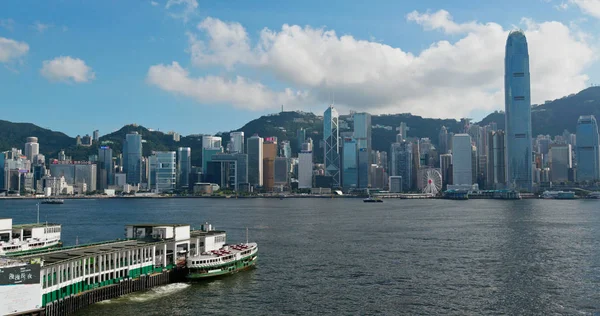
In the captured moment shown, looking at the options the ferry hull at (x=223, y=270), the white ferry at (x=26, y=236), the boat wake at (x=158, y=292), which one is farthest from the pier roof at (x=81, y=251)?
the white ferry at (x=26, y=236)

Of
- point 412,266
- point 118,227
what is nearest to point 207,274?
point 412,266

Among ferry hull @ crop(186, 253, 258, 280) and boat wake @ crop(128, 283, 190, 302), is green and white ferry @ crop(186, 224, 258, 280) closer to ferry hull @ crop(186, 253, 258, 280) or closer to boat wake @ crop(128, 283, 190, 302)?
ferry hull @ crop(186, 253, 258, 280)

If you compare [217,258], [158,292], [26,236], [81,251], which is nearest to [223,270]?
[217,258]

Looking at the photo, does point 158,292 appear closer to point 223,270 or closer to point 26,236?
point 223,270

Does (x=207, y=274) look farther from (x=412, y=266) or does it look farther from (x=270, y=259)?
(x=412, y=266)

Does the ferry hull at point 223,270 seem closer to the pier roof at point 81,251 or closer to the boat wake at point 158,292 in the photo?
the boat wake at point 158,292

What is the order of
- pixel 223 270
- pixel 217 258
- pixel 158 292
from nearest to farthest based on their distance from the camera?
1. pixel 158 292
2. pixel 217 258
3. pixel 223 270
